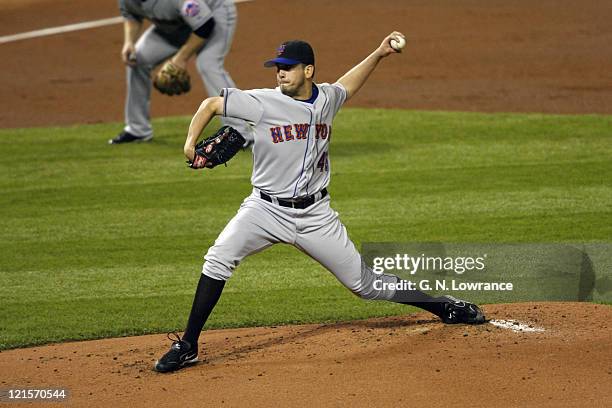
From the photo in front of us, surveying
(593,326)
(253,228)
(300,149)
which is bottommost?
(593,326)

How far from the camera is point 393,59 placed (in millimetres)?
14305

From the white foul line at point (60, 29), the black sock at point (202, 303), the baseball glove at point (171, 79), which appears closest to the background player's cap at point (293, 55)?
the black sock at point (202, 303)

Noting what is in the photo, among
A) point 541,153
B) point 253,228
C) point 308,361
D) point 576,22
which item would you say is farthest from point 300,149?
point 576,22

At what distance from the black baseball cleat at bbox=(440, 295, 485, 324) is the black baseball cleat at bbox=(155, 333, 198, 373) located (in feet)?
4.55

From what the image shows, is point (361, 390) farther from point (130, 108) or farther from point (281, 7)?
point (281, 7)

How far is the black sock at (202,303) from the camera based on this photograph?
5418 mm

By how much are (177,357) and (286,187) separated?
0.98 meters

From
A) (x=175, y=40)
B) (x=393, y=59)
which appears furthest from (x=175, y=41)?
(x=393, y=59)

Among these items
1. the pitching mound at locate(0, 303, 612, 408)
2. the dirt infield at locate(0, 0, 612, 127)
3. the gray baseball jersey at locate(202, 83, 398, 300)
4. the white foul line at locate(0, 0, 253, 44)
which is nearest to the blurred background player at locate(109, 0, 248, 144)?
the dirt infield at locate(0, 0, 612, 127)

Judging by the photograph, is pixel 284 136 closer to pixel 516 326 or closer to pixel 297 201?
pixel 297 201

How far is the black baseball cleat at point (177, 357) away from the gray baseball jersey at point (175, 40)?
492 centimetres

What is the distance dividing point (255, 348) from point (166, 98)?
8.17 meters

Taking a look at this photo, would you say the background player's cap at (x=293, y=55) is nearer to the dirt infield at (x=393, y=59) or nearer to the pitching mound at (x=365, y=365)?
the pitching mound at (x=365, y=365)

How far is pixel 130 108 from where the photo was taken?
36.5ft
